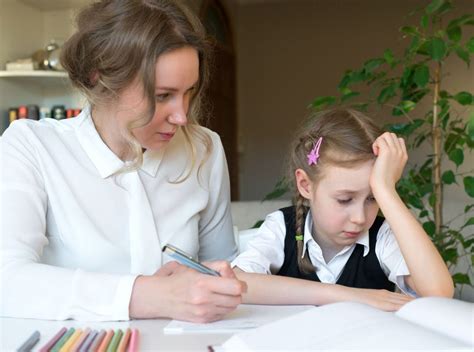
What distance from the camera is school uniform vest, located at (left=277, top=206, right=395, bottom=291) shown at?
1.45 meters

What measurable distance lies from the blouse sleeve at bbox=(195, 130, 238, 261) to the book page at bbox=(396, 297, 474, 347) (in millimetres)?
731

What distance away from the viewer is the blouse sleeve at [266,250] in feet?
4.42

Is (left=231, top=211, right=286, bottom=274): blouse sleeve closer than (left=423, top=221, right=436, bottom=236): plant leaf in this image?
Yes

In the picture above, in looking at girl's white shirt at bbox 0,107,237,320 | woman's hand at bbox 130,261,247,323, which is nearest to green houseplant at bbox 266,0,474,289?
girl's white shirt at bbox 0,107,237,320

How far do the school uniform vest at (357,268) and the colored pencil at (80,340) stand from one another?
680mm

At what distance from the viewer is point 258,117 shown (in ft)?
22.4

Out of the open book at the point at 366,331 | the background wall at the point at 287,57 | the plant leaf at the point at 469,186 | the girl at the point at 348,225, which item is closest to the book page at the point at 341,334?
the open book at the point at 366,331

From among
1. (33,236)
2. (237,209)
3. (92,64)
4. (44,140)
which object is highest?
(92,64)

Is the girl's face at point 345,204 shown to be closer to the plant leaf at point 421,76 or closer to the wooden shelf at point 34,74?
the plant leaf at point 421,76

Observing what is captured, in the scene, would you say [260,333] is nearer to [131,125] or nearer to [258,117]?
[131,125]

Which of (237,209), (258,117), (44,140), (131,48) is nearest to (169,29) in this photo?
(131,48)

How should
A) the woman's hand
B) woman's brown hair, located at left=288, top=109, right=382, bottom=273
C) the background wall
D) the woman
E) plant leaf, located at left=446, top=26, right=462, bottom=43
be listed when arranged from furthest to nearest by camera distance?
the background wall < plant leaf, located at left=446, top=26, right=462, bottom=43 < woman's brown hair, located at left=288, top=109, right=382, bottom=273 < the woman < the woman's hand

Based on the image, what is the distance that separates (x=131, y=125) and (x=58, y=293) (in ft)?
1.28

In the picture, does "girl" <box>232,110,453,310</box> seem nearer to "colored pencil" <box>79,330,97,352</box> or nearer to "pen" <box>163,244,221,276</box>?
"pen" <box>163,244,221,276</box>
